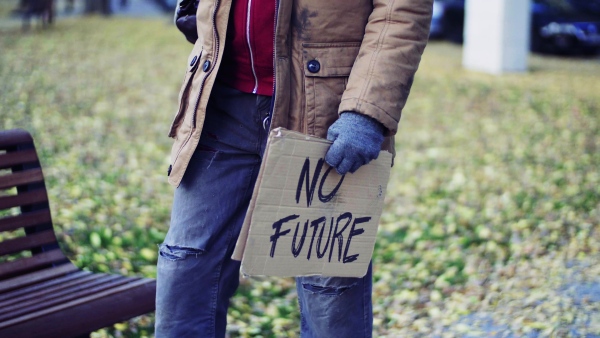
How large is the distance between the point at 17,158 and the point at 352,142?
5.61ft

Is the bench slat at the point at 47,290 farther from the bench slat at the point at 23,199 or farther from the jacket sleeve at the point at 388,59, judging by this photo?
the jacket sleeve at the point at 388,59

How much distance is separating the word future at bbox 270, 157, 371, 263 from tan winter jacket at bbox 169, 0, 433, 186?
156mm

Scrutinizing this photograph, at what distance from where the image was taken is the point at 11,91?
874cm

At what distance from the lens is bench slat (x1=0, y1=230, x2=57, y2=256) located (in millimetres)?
3000

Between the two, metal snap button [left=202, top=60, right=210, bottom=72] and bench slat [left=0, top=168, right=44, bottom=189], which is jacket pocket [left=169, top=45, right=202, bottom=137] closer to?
metal snap button [left=202, top=60, right=210, bottom=72]

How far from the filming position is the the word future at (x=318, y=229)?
2.10 meters

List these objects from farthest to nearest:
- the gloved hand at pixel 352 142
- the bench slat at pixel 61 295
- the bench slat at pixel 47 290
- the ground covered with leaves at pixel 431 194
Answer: the ground covered with leaves at pixel 431 194 < the bench slat at pixel 47 290 < the bench slat at pixel 61 295 < the gloved hand at pixel 352 142

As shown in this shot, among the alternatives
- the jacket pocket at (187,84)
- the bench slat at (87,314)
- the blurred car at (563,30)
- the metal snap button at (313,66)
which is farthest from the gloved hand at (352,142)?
the blurred car at (563,30)

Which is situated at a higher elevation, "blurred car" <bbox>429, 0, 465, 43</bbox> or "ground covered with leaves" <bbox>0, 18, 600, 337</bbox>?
"blurred car" <bbox>429, 0, 465, 43</bbox>

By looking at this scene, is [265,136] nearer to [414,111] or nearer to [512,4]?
[414,111]

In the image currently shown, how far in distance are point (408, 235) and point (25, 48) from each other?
29.9 feet

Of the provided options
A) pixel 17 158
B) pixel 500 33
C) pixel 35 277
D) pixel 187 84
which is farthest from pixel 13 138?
pixel 500 33

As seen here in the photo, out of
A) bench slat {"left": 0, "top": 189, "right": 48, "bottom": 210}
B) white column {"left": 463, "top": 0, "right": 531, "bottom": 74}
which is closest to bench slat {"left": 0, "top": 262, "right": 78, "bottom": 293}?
A: bench slat {"left": 0, "top": 189, "right": 48, "bottom": 210}

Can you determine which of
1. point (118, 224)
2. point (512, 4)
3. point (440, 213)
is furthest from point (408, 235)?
point (512, 4)
